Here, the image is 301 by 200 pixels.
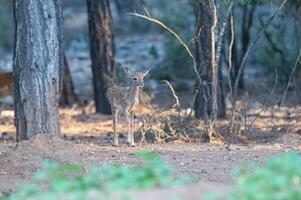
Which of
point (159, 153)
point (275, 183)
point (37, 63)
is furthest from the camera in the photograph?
point (159, 153)

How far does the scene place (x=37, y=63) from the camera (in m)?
11.7

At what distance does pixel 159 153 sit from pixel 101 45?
724cm

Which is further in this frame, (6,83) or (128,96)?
(6,83)

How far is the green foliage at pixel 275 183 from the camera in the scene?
6547 mm

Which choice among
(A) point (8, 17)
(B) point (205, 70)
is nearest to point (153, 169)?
(B) point (205, 70)

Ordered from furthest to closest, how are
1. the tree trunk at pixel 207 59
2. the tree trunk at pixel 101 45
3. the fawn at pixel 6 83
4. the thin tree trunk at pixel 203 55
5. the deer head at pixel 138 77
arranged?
the tree trunk at pixel 101 45 < the fawn at pixel 6 83 < the thin tree trunk at pixel 203 55 < the deer head at pixel 138 77 < the tree trunk at pixel 207 59

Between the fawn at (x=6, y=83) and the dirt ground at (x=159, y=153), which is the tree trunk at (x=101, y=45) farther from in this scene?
the dirt ground at (x=159, y=153)

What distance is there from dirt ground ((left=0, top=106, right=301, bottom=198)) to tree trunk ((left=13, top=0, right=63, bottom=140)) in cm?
41

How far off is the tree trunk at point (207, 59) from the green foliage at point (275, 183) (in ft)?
21.6

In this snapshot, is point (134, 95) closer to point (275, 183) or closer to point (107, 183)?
point (107, 183)

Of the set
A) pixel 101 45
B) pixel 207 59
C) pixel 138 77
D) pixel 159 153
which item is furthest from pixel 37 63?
pixel 101 45

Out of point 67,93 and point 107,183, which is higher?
point 67,93

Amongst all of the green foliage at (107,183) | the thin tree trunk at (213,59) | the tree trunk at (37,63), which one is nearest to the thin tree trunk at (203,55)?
the thin tree trunk at (213,59)

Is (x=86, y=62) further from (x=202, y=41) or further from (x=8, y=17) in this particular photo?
(x=202, y=41)
